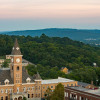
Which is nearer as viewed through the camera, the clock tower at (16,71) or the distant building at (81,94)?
the distant building at (81,94)

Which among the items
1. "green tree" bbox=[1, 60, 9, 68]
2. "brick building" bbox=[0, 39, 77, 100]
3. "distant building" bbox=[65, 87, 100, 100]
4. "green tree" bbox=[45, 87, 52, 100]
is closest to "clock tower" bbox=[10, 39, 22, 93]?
"brick building" bbox=[0, 39, 77, 100]

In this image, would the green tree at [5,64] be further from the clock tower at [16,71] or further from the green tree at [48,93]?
the green tree at [48,93]

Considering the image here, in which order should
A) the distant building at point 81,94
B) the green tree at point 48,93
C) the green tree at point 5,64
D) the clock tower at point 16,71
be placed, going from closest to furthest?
the distant building at point 81,94 < the green tree at point 48,93 < the clock tower at point 16,71 < the green tree at point 5,64

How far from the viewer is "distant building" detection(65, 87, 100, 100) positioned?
232 feet

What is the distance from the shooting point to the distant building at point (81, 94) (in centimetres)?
7056

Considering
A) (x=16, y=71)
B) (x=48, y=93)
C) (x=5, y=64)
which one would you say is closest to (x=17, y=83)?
(x=16, y=71)

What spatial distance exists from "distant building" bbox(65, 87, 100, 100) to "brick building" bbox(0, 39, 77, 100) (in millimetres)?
13283

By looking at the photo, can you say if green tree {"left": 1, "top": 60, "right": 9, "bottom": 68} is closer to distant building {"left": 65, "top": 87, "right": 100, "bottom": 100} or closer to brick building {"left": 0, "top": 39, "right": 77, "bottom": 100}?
brick building {"left": 0, "top": 39, "right": 77, "bottom": 100}

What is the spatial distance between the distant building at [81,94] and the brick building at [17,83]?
13283 mm

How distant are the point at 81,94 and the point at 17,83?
808 inches

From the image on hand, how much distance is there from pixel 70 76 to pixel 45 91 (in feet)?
81.1

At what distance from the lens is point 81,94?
244 feet

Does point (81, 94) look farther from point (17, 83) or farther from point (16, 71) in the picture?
point (16, 71)

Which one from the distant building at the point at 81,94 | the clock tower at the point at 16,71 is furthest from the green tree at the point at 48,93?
the distant building at the point at 81,94
